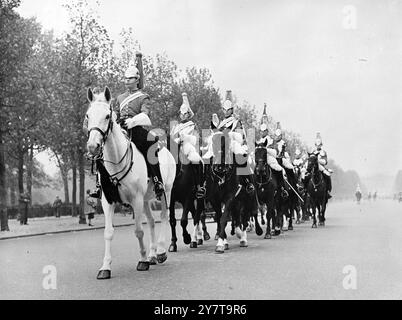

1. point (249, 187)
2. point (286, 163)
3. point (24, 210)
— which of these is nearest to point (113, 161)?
point (249, 187)

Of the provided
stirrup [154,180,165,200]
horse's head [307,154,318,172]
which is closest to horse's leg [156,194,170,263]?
stirrup [154,180,165,200]

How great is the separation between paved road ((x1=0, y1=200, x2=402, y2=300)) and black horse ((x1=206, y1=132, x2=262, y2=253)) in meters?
0.62

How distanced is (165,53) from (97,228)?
787 inches

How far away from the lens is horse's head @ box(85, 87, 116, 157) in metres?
8.67

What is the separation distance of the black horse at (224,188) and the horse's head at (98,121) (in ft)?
15.7

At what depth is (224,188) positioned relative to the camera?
1412cm

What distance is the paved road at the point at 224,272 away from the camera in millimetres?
7878

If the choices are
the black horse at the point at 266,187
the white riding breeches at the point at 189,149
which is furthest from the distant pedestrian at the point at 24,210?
the white riding breeches at the point at 189,149

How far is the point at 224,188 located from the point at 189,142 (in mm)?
1468

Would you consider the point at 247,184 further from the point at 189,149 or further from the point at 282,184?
the point at 282,184

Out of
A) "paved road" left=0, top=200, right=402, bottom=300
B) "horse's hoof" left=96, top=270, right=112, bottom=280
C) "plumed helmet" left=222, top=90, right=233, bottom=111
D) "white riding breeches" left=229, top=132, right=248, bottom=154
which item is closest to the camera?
"paved road" left=0, top=200, right=402, bottom=300

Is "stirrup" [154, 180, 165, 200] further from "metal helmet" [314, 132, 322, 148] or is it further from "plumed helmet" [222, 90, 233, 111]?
"metal helmet" [314, 132, 322, 148]

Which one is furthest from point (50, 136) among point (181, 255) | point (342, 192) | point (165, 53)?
point (342, 192)

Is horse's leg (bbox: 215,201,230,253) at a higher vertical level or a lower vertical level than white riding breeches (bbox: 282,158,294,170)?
lower
